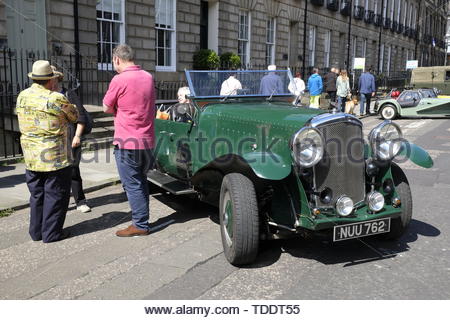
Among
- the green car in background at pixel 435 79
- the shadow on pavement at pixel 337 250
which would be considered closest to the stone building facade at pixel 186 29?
the green car in background at pixel 435 79

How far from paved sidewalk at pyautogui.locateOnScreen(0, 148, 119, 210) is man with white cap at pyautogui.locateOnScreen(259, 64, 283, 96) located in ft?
9.68

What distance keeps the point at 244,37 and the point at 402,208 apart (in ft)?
59.7

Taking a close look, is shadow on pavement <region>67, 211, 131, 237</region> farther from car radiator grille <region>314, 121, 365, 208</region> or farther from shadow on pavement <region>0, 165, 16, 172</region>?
shadow on pavement <region>0, 165, 16, 172</region>

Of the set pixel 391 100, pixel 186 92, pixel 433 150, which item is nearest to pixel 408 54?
pixel 391 100

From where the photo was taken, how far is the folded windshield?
224 inches

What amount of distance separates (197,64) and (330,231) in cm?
1477

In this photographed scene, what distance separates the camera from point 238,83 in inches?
231

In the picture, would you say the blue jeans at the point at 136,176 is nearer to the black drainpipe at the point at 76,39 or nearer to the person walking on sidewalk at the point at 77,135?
the person walking on sidewalk at the point at 77,135

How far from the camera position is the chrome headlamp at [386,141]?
4.34 metres

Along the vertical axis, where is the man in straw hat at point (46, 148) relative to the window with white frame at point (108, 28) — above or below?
below

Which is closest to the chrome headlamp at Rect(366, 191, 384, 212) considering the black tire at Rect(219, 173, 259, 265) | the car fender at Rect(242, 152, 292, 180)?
the car fender at Rect(242, 152, 292, 180)

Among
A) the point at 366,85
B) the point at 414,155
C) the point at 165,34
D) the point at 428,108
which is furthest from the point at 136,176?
the point at 428,108

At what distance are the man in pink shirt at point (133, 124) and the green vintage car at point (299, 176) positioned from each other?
611mm

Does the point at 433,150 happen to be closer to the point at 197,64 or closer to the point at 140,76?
the point at 140,76
